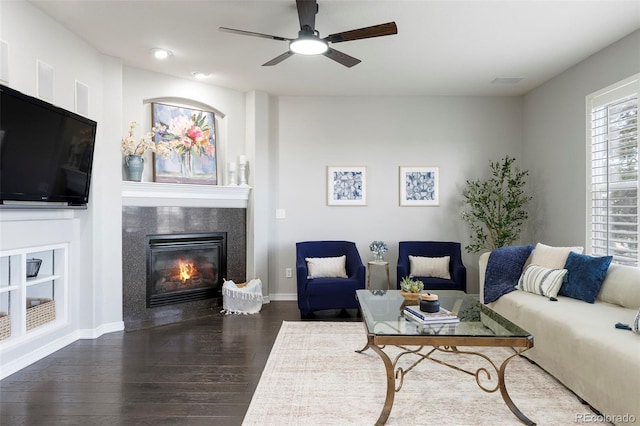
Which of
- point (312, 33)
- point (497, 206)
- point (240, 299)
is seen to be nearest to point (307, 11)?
point (312, 33)

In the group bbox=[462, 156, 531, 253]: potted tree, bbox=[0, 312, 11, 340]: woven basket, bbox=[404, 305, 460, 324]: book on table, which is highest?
bbox=[462, 156, 531, 253]: potted tree

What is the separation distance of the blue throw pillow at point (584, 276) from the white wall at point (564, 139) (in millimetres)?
950

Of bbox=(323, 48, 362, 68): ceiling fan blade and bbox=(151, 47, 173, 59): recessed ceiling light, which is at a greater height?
bbox=(151, 47, 173, 59): recessed ceiling light

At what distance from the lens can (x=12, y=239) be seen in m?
2.93

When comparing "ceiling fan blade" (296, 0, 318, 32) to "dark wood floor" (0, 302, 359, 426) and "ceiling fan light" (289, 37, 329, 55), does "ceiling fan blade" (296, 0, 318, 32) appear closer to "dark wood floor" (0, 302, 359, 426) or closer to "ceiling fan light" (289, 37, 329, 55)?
"ceiling fan light" (289, 37, 329, 55)

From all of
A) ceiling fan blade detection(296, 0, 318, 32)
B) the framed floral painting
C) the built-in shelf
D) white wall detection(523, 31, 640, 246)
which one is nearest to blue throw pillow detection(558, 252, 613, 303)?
white wall detection(523, 31, 640, 246)

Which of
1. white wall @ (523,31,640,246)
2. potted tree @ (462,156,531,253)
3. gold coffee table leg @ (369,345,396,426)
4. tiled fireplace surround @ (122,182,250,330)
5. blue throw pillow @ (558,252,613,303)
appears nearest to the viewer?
gold coffee table leg @ (369,345,396,426)

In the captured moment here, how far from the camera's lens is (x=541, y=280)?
11.5 ft

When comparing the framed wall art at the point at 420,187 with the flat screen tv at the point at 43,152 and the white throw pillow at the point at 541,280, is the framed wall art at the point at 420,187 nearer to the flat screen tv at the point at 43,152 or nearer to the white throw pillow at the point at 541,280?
the white throw pillow at the point at 541,280

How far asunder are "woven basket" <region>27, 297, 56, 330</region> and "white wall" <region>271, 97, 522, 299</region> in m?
2.70

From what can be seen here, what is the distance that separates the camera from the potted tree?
→ 16.8ft

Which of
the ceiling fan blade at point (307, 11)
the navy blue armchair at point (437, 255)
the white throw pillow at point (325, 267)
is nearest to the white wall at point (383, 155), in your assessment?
the navy blue armchair at point (437, 255)

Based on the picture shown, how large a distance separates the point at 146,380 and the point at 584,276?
3.48 meters

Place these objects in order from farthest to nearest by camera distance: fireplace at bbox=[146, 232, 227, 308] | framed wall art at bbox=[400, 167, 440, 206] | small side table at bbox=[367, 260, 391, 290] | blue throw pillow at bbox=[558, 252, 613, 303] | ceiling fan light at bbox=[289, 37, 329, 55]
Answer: framed wall art at bbox=[400, 167, 440, 206] < small side table at bbox=[367, 260, 391, 290] < fireplace at bbox=[146, 232, 227, 308] < blue throw pillow at bbox=[558, 252, 613, 303] < ceiling fan light at bbox=[289, 37, 329, 55]
